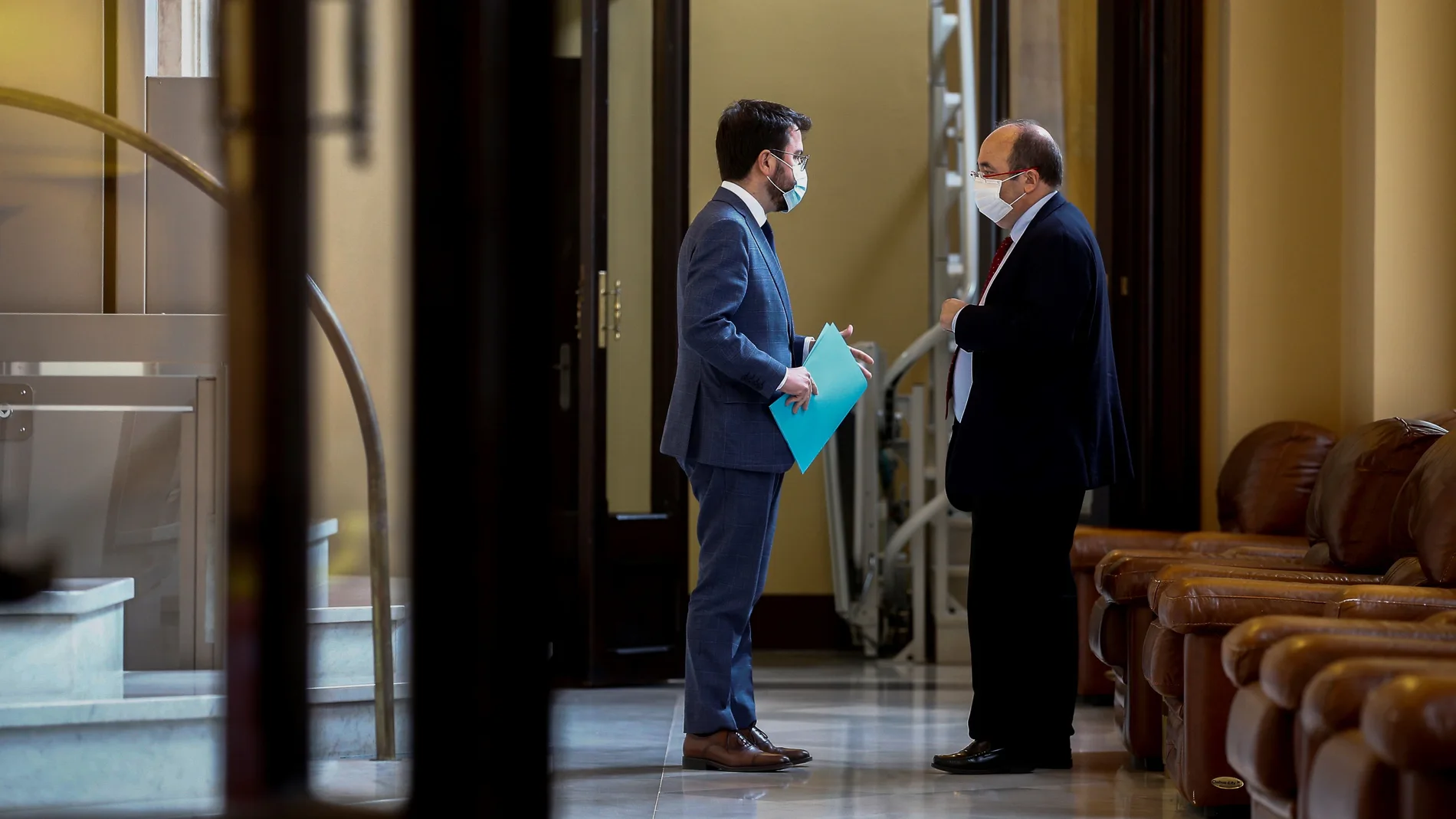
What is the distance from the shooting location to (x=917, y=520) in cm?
463

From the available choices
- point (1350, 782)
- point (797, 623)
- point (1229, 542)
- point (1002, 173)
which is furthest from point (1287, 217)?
point (1350, 782)

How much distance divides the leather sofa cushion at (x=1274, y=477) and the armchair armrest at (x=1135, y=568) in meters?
0.38

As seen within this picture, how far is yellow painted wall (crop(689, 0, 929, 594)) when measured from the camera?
524 cm

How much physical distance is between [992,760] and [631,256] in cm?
218

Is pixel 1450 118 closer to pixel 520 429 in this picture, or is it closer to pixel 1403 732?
pixel 1403 732

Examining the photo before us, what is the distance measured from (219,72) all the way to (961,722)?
137 inches

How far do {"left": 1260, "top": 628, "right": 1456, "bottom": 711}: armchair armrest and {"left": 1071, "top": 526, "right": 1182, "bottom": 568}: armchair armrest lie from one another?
1.83 meters

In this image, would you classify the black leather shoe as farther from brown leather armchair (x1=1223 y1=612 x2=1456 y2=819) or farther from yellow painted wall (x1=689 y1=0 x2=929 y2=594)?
yellow painted wall (x1=689 y1=0 x2=929 y2=594)

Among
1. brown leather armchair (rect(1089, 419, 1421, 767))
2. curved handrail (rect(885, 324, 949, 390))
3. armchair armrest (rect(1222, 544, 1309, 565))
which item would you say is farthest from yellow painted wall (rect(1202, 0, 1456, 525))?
curved handrail (rect(885, 324, 949, 390))

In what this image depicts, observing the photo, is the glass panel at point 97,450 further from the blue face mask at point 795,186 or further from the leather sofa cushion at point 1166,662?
the leather sofa cushion at point 1166,662

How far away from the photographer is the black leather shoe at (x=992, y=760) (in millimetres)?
2938

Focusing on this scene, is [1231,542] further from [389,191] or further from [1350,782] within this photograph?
[389,191]

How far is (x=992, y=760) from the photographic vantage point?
9.63ft

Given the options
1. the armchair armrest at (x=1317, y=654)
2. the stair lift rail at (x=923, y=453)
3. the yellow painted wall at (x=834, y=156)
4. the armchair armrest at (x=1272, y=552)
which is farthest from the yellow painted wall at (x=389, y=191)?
the yellow painted wall at (x=834, y=156)
